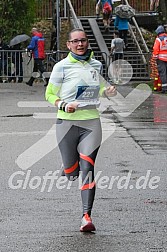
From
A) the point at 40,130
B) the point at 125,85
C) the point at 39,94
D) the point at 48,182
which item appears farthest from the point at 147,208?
the point at 125,85

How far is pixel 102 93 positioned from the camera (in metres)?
→ 8.31

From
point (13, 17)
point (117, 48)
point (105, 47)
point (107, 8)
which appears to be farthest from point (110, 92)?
point (13, 17)

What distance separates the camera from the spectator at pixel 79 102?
26.6 feet

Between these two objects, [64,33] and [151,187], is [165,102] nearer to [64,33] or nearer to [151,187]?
[151,187]

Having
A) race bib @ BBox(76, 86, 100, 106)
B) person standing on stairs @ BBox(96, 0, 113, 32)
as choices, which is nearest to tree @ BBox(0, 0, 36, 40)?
person standing on stairs @ BBox(96, 0, 113, 32)

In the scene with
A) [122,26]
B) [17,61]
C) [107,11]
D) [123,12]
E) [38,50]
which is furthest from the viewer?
[107,11]

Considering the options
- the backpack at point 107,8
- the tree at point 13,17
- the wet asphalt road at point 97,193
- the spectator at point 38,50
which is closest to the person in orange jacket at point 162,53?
the spectator at point 38,50

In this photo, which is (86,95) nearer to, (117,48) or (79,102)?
(79,102)

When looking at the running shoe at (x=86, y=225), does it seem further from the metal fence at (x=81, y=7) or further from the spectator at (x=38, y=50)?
the metal fence at (x=81, y=7)

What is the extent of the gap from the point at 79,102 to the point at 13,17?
2626 cm

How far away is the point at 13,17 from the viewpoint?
111 ft

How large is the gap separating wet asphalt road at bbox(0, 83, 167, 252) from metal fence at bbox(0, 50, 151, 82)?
10.9 m

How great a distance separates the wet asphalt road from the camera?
7.64 metres

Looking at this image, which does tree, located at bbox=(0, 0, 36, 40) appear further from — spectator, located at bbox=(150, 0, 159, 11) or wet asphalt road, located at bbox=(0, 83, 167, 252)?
wet asphalt road, located at bbox=(0, 83, 167, 252)
